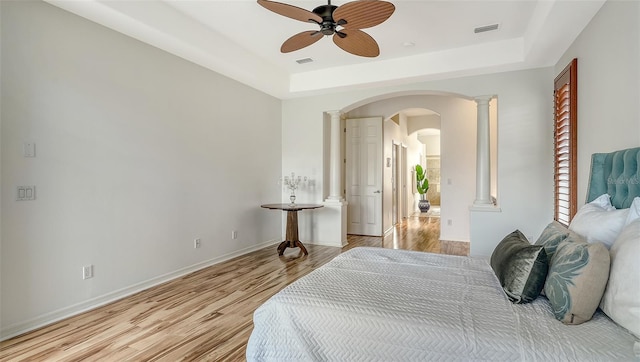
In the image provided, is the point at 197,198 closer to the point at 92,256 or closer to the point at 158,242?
the point at 158,242

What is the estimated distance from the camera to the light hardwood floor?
7.06 feet

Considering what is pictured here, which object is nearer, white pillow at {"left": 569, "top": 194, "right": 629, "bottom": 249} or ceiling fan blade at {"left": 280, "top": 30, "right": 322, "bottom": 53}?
white pillow at {"left": 569, "top": 194, "right": 629, "bottom": 249}

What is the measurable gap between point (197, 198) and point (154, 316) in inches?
63.5

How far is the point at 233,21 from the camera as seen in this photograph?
3.45 metres

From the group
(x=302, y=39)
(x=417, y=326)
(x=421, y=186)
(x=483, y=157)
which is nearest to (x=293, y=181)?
(x=302, y=39)

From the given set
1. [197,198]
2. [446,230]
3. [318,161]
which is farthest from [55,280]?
[446,230]

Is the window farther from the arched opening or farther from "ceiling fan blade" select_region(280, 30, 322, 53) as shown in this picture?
"ceiling fan blade" select_region(280, 30, 322, 53)

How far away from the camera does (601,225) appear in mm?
1719

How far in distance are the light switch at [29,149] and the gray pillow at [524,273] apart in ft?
11.1

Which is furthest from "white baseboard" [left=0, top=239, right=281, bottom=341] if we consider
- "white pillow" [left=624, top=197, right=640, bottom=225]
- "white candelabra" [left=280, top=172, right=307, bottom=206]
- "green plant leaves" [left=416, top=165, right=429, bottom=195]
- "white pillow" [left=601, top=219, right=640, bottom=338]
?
"green plant leaves" [left=416, top=165, right=429, bottom=195]

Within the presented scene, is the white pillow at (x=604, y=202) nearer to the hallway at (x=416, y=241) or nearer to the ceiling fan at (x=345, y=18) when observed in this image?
the ceiling fan at (x=345, y=18)

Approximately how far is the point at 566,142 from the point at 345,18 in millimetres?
2761

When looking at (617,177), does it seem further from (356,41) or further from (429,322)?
(356,41)

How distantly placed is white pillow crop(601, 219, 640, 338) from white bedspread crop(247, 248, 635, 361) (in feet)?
0.19
